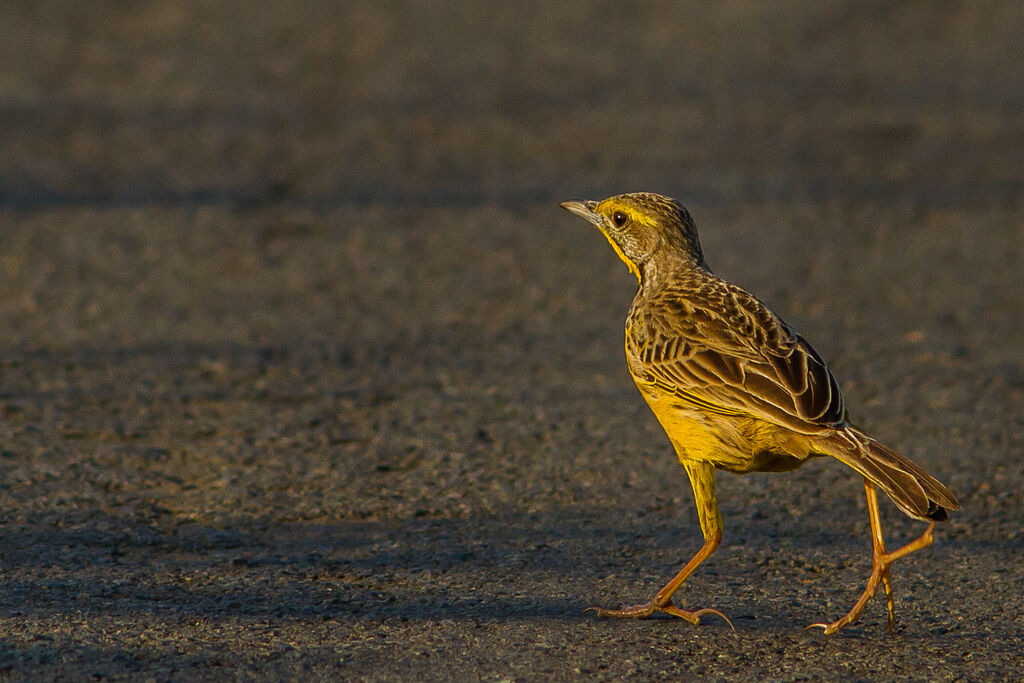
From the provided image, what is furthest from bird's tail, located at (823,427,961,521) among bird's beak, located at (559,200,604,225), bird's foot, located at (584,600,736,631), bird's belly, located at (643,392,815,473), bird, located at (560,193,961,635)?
bird's beak, located at (559,200,604,225)

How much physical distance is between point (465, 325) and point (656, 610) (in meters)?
4.71

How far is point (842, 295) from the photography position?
10664mm

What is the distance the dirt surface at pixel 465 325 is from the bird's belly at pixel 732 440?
2.14 ft

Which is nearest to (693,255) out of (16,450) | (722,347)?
(722,347)

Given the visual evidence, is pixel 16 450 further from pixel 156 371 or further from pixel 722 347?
pixel 722 347

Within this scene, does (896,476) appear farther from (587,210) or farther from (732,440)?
(587,210)

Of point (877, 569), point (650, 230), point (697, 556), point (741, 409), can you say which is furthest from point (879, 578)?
point (650, 230)

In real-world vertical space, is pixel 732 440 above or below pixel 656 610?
above

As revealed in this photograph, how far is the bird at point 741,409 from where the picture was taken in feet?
16.7

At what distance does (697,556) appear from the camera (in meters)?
5.58

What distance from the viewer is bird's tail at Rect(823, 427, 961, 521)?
4.83 meters

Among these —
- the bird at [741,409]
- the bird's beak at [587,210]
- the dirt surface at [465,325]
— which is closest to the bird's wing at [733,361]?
the bird at [741,409]

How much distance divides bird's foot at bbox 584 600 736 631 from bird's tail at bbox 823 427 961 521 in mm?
875

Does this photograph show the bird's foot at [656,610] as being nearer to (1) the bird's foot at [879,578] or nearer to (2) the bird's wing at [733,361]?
(1) the bird's foot at [879,578]
